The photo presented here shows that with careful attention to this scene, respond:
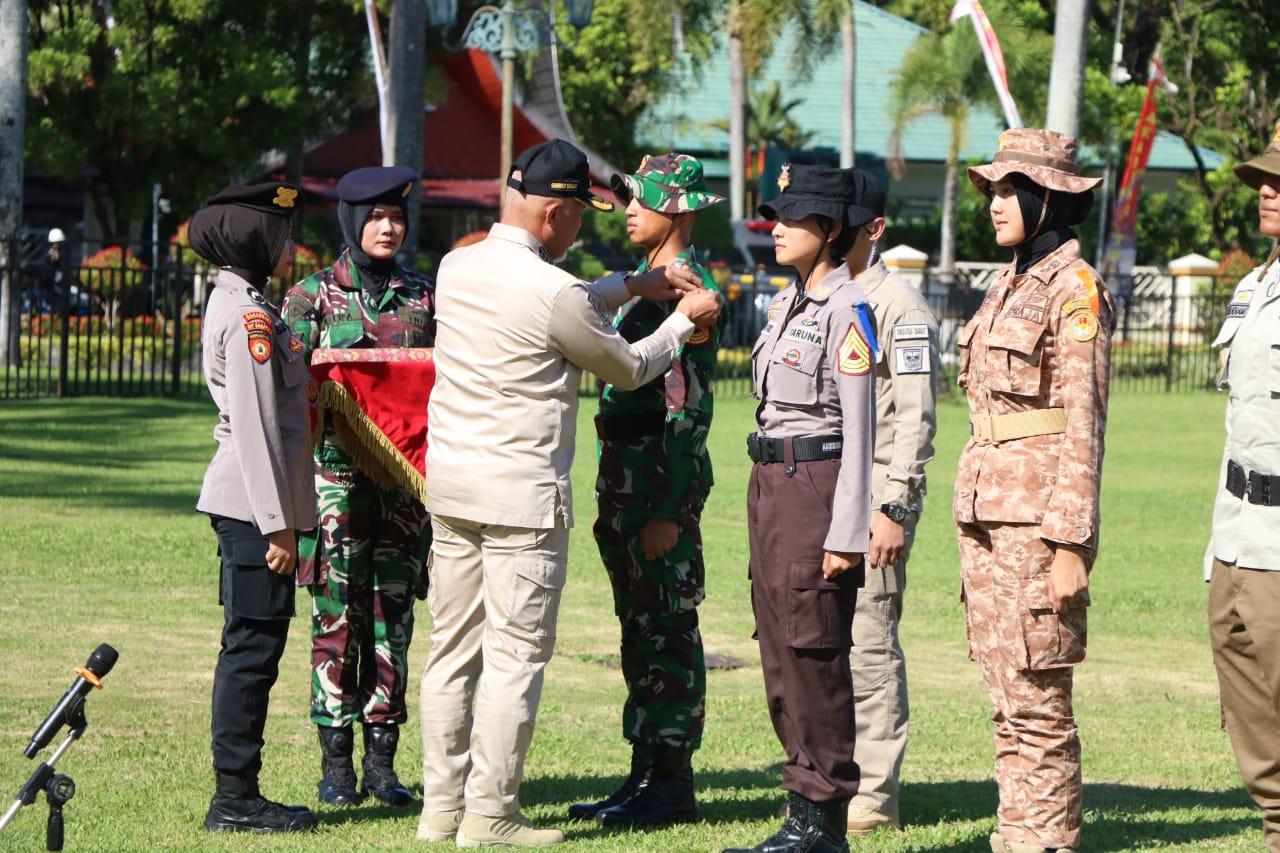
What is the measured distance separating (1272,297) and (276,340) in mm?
3060

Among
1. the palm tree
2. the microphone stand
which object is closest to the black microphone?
the microphone stand

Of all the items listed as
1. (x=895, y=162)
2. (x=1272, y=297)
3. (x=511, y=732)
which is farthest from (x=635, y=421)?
(x=895, y=162)

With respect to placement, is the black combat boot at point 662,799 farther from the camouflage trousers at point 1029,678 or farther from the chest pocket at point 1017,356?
the chest pocket at point 1017,356

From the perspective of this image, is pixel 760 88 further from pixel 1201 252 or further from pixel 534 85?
pixel 534 85

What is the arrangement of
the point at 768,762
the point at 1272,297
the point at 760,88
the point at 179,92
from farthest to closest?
the point at 760,88
the point at 179,92
the point at 768,762
the point at 1272,297

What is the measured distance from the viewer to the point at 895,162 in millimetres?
47281

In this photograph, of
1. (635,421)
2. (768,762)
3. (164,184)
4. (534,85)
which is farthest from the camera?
(534,85)

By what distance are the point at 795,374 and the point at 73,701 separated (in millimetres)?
2301

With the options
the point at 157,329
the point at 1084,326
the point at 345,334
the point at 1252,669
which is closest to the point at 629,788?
the point at 345,334

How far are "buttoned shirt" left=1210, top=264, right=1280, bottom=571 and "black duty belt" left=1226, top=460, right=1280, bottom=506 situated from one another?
0.01 meters

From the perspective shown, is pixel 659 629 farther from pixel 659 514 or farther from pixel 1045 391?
pixel 1045 391

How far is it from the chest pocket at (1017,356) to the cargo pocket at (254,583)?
2378 millimetres

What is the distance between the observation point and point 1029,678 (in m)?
5.43

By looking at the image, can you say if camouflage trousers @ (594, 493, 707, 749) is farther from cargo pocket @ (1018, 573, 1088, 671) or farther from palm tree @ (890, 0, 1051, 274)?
palm tree @ (890, 0, 1051, 274)
